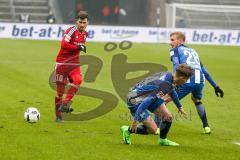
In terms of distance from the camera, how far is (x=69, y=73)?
14039 millimetres

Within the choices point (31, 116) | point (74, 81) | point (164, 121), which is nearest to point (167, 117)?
point (164, 121)

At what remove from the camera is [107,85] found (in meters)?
21.3

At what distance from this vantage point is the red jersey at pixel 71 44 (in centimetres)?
1383

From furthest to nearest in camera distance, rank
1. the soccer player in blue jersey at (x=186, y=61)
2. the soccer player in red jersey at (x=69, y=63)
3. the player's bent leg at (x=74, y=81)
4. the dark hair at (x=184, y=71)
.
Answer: the player's bent leg at (x=74, y=81) < the soccer player in red jersey at (x=69, y=63) < the soccer player in blue jersey at (x=186, y=61) < the dark hair at (x=184, y=71)

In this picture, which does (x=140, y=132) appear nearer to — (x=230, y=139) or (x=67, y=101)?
(x=230, y=139)

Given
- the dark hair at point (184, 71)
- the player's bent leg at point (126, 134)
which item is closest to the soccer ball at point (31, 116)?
the player's bent leg at point (126, 134)

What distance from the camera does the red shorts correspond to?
13969mm

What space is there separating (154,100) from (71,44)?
370 centimetres

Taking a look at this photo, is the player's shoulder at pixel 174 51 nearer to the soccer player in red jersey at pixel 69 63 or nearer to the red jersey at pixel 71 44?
the soccer player in red jersey at pixel 69 63

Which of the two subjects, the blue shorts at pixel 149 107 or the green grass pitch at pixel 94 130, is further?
the blue shorts at pixel 149 107

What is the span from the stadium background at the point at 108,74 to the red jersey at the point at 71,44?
1333mm

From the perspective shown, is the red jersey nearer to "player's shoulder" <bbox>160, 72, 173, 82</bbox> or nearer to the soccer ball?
the soccer ball

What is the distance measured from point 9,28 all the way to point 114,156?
35.9 metres

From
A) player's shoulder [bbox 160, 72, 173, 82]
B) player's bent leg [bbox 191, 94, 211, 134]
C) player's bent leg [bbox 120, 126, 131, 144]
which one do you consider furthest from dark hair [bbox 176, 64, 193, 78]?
player's bent leg [bbox 191, 94, 211, 134]
